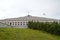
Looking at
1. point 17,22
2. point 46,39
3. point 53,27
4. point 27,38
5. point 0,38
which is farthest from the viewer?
Answer: point 17,22

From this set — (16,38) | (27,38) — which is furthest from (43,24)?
(16,38)

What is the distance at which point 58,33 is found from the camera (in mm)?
26172

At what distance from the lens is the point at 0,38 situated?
16109mm

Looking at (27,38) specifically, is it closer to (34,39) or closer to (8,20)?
(34,39)

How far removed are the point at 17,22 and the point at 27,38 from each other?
20.5 meters

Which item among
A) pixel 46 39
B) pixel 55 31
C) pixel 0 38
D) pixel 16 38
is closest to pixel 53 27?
pixel 55 31

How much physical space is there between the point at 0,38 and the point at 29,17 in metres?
26.0

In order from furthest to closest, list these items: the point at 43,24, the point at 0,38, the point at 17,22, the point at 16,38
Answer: the point at 17,22 < the point at 43,24 < the point at 16,38 < the point at 0,38

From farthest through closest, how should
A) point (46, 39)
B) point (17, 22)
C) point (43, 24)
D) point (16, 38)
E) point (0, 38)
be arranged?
point (17, 22), point (43, 24), point (46, 39), point (16, 38), point (0, 38)

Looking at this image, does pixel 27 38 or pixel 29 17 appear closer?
pixel 27 38

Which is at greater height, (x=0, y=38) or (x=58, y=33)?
(x=0, y=38)

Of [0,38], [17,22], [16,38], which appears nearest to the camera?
[0,38]

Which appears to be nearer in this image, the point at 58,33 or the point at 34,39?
the point at 34,39

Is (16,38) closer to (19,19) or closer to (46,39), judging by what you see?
(46,39)
